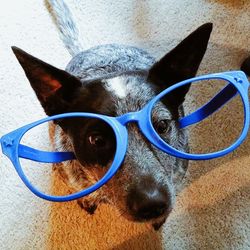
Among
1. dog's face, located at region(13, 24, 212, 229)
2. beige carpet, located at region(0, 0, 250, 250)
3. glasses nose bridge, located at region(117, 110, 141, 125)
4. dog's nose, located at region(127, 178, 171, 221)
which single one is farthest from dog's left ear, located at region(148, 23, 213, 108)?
beige carpet, located at region(0, 0, 250, 250)

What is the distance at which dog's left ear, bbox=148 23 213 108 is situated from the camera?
117cm

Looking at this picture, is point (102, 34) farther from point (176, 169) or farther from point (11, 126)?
point (176, 169)

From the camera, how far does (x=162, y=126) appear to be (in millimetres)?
1230

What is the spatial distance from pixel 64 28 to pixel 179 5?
0.66m

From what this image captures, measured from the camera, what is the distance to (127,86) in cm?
124

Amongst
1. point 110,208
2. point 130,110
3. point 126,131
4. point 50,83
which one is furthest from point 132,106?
point 110,208

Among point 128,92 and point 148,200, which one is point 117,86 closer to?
point 128,92

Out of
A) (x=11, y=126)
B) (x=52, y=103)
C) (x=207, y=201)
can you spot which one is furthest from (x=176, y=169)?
(x=11, y=126)

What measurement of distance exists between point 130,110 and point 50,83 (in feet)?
0.81

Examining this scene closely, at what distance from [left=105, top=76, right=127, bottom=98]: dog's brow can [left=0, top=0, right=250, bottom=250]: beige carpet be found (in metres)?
Answer: 0.68

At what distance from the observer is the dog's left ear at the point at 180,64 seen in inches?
46.1

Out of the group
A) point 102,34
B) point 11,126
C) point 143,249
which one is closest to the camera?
point 143,249

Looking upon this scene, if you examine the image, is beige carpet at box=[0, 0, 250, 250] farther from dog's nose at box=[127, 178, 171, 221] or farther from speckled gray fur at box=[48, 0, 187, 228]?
dog's nose at box=[127, 178, 171, 221]

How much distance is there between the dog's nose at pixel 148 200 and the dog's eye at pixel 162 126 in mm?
170
